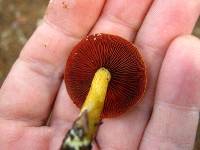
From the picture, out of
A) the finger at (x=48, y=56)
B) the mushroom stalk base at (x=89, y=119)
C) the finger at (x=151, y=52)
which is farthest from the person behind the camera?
the finger at (x=48, y=56)

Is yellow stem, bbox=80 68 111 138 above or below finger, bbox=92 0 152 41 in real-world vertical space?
below

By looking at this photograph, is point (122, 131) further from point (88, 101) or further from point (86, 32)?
point (86, 32)

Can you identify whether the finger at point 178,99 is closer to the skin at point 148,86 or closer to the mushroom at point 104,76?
the skin at point 148,86

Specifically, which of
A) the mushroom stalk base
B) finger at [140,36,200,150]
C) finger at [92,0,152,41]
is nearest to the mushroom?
the mushroom stalk base

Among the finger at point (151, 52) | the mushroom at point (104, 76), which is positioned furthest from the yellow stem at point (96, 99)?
the finger at point (151, 52)

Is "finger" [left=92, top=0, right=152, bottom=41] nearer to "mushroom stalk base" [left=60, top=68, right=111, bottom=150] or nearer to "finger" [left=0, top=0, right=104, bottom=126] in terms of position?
"finger" [left=0, top=0, right=104, bottom=126]

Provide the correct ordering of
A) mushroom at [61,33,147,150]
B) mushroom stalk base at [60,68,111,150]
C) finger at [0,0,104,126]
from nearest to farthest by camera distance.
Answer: mushroom stalk base at [60,68,111,150], mushroom at [61,33,147,150], finger at [0,0,104,126]

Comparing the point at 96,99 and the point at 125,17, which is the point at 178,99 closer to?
the point at 96,99

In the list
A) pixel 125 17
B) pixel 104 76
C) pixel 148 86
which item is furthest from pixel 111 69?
pixel 125 17
